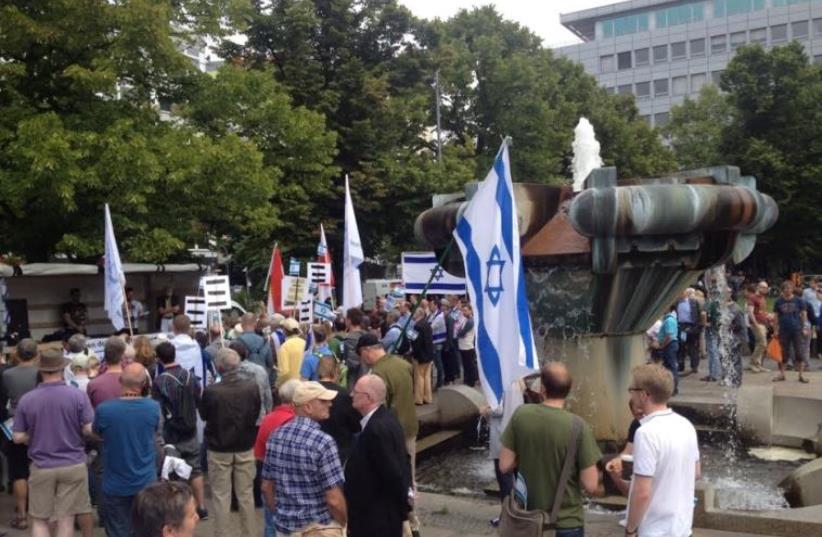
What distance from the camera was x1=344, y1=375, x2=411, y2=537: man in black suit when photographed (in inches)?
221

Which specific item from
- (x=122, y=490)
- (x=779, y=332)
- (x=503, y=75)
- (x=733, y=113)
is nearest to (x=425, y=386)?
(x=779, y=332)

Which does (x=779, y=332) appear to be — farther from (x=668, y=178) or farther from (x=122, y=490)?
(x=122, y=490)

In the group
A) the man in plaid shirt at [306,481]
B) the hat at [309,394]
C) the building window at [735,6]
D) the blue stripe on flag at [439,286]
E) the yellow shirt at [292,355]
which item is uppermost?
the building window at [735,6]

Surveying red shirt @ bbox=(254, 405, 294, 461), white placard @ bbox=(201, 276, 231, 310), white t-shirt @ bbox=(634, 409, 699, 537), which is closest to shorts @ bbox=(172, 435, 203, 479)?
red shirt @ bbox=(254, 405, 294, 461)

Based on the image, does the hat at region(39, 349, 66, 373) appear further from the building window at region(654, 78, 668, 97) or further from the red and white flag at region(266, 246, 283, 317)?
the building window at region(654, 78, 668, 97)

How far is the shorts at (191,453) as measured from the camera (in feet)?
27.7

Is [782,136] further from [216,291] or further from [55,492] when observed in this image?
[55,492]

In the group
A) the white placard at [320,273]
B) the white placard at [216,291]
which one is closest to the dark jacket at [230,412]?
the white placard at [216,291]

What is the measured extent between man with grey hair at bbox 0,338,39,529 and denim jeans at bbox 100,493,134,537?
2.18 meters

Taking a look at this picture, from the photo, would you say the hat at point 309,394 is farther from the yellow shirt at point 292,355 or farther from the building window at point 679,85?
the building window at point 679,85

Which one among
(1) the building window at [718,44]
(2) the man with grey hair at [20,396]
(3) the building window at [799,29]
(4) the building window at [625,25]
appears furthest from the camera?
(4) the building window at [625,25]

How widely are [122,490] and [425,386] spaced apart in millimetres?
8157

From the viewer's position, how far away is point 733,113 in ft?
155

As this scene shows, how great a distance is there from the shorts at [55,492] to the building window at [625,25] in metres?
90.2
